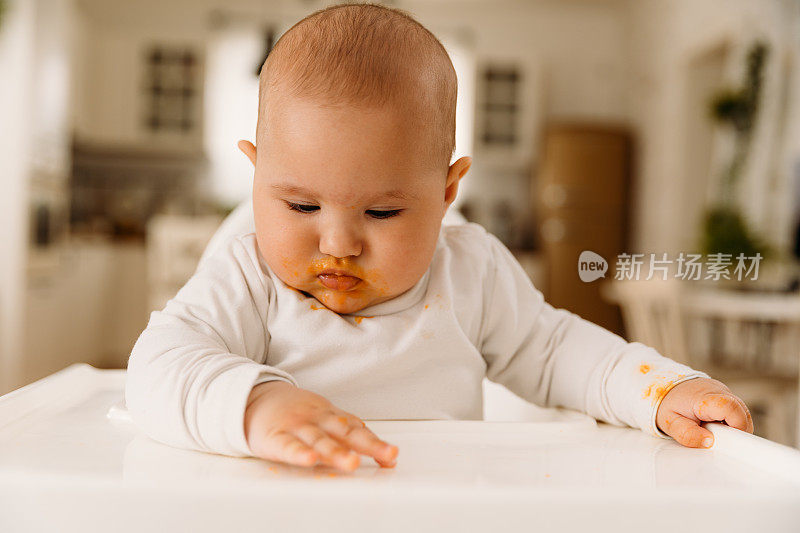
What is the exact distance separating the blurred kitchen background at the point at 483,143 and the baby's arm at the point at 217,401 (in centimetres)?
226

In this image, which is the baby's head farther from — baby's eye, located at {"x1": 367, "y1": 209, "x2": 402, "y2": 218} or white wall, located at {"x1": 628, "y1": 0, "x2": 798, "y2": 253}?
white wall, located at {"x1": 628, "y1": 0, "x2": 798, "y2": 253}

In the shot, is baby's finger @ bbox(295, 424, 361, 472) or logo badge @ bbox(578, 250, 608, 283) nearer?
baby's finger @ bbox(295, 424, 361, 472)

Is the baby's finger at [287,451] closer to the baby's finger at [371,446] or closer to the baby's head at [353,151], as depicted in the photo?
the baby's finger at [371,446]

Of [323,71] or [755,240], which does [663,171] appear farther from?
[323,71]

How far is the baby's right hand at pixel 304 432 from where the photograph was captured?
1.30ft

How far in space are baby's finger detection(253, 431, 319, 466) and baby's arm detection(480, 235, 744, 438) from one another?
301 millimetres

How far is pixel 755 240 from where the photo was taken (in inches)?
99.7

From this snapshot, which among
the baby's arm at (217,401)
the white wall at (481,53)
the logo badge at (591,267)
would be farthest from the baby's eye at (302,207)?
the white wall at (481,53)

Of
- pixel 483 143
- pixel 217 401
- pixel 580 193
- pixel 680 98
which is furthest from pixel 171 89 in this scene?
pixel 217 401

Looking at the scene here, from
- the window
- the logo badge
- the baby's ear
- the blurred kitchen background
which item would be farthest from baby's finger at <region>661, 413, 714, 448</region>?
the window

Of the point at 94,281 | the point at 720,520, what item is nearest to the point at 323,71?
the point at 720,520

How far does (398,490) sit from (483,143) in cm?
471

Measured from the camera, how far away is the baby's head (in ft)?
1.77

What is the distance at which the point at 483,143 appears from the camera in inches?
195
